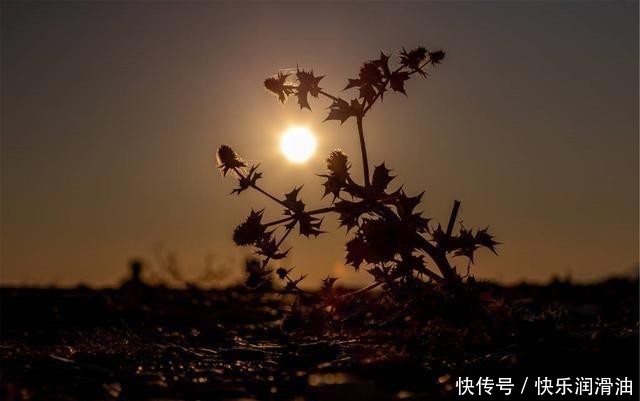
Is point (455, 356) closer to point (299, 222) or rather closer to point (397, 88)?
point (299, 222)

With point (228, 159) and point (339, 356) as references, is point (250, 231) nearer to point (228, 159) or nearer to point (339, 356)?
point (228, 159)

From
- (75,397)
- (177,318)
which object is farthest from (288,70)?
(177,318)

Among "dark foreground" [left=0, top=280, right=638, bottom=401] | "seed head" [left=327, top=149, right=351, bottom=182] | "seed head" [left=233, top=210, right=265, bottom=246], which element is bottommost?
"dark foreground" [left=0, top=280, right=638, bottom=401]

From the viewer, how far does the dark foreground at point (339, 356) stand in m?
5.39

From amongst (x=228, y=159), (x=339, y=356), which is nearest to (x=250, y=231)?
(x=228, y=159)

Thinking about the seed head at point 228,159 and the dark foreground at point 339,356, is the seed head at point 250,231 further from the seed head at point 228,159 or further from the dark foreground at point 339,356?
the dark foreground at point 339,356

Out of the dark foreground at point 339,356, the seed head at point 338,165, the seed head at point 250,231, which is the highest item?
the seed head at point 338,165

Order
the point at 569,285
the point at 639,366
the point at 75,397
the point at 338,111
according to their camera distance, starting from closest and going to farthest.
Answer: the point at 75,397
the point at 639,366
the point at 338,111
the point at 569,285

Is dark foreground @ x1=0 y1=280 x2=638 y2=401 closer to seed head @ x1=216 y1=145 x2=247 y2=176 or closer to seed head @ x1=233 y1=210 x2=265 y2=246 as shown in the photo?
seed head @ x1=233 y1=210 x2=265 y2=246

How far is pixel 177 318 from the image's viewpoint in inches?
417

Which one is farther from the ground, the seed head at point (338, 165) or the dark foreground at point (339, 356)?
the seed head at point (338, 165)

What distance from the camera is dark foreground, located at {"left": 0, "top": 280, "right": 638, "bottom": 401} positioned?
17.7ft

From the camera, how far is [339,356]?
657cm

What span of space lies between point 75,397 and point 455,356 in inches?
108
